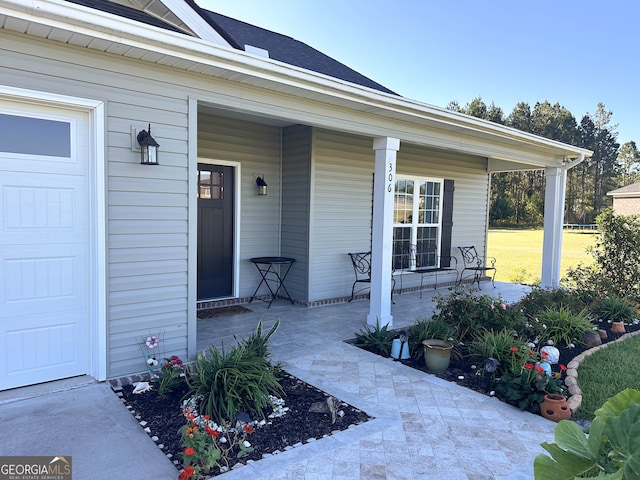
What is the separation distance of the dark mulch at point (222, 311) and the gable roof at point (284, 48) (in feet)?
11.2

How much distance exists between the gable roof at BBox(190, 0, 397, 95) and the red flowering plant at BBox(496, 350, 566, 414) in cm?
411

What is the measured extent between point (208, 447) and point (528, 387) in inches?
93.5

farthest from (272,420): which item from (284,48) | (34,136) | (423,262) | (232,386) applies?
(423,262)

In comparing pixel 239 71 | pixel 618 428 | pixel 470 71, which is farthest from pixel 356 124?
pixel 470 71

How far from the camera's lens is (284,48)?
675 centimetres

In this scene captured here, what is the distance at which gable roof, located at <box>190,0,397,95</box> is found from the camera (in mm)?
6164

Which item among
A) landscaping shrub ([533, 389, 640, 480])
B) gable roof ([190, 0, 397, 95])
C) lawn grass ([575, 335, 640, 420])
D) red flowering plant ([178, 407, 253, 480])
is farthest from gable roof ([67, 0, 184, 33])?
lawn grass ([575, 335, 640, 420])

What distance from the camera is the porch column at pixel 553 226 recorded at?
797cm

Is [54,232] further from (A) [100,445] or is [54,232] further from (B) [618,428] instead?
(B) [618,428]

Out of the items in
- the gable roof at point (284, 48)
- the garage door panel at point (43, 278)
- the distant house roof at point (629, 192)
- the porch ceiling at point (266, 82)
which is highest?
the gable roof at point (284, 48)

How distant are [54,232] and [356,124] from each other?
3075 mm

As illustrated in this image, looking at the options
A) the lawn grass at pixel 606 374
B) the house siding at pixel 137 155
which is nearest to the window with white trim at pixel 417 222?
the house siding at pixel 137 155

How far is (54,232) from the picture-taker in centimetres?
323

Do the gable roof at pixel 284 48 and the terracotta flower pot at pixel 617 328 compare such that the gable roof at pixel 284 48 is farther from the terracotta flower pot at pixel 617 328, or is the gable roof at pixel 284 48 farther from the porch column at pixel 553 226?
the terracotta flower pot at pixel 617 328
